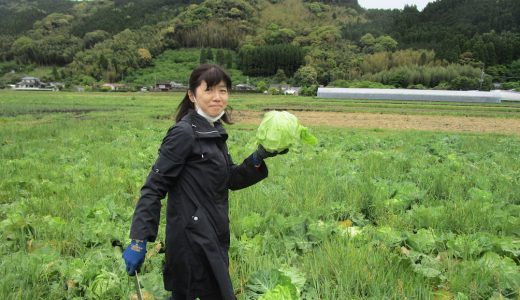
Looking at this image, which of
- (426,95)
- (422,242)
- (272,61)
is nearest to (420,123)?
(422,242)

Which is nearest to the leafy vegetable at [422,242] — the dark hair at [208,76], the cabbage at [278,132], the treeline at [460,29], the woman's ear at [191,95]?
the cabbage at [278,132]

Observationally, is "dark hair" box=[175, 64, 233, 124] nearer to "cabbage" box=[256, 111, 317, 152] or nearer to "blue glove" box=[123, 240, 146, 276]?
"cabbage" box=[256, 111, 317, 152]

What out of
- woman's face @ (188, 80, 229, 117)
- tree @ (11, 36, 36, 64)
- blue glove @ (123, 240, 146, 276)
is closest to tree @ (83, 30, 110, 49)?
tree @ (11, 36, 36, 64)

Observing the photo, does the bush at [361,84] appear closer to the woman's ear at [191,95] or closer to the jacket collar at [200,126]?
the woman's ear at [191,95]

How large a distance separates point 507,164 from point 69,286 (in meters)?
9.86

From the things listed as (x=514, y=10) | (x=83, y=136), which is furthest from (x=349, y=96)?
(x=514, y=10)

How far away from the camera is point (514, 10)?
403 feet

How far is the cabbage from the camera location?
2.74 meters

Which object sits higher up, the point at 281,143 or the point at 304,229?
the point at 281,143

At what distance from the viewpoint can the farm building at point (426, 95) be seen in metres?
55.0

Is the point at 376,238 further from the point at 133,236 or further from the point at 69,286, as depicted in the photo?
the point at 69,286

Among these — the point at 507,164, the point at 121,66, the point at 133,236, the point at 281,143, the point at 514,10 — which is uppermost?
the point at 514,10

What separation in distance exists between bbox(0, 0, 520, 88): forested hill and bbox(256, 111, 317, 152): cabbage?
280 feet

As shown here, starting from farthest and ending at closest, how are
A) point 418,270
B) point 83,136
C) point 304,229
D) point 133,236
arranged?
point 83,136 < point 304,229 < point 418,270 < point 133,236
